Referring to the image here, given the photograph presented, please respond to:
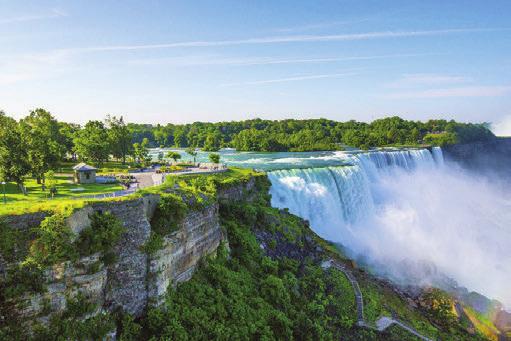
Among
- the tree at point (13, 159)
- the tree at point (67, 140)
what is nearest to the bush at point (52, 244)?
the tree at point (13, 159)

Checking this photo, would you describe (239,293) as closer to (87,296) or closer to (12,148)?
(87,296)

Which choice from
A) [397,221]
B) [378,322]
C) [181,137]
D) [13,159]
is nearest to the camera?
[13,159]

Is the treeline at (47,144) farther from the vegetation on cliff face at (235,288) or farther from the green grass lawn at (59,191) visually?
the vegetation on cliff face at (235,288)

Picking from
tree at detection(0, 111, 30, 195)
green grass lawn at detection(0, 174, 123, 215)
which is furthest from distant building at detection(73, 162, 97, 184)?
tree at detection(0, 111, 30, 195)

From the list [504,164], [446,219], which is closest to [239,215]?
[446,219]

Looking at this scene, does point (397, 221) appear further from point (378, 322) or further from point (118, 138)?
point (118, 138)

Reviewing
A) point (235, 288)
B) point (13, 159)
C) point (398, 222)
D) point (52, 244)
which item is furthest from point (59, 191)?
point (398, 222)
